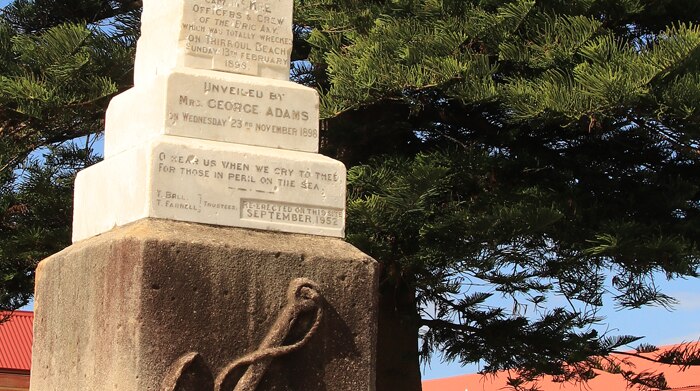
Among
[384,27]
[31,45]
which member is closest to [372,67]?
[384,27]

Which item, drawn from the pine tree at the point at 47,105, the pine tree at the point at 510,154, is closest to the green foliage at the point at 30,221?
the pine tree at the point at 47,105

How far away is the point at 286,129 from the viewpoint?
213 inches

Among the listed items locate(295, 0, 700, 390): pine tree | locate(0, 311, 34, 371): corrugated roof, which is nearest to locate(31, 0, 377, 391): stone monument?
locate(295, 0, 700, 390): pine tree

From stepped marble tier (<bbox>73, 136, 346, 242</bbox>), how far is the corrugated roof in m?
20.4

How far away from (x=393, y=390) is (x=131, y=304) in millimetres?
5855

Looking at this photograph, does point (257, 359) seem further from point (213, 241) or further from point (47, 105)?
point (47, 105)

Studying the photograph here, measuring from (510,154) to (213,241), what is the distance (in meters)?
5.91

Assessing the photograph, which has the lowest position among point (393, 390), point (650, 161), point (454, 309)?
point (393, 390)

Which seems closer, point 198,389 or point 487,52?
point 198,389

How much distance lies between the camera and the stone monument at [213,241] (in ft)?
16.2

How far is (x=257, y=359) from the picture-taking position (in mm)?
5012

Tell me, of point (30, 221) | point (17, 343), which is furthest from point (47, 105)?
point (17, 343)

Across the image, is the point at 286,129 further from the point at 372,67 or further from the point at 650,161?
the point at 650,161

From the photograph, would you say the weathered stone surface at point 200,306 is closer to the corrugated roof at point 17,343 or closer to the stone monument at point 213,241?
the stone monument at point 213,241
